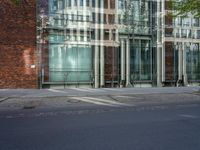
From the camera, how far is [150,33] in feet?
86.0

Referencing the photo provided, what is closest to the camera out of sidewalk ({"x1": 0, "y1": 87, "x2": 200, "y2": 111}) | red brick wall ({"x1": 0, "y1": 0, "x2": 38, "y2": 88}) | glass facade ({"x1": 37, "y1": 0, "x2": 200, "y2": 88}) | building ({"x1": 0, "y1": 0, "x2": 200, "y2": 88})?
sidewalk ({"x1": 0, "y1": 87, "x2": 200, "y2": 111})

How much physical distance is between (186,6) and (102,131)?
13.2 metres

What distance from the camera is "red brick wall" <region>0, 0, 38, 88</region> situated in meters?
22.0

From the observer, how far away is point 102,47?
2455cm

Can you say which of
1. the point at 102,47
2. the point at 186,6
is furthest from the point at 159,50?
the point at 186,6

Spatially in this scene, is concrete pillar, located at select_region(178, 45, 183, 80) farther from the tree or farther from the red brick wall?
the red brick wall

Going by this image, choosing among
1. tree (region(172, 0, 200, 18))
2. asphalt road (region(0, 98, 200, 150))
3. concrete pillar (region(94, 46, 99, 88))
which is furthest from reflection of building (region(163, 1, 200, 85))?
asphalt road (region(0, 98, 200, 150))

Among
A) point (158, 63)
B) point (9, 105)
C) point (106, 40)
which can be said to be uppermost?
point (106, 40)

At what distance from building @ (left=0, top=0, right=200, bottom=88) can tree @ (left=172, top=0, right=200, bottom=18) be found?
382cm

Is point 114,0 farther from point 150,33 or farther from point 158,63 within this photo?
point 158,63

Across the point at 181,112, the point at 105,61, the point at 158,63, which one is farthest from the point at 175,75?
the point at 181,112

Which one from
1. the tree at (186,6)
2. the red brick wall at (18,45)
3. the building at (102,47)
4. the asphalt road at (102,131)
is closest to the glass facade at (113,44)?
the building at (102,47)

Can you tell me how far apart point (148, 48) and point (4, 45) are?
10.9 m

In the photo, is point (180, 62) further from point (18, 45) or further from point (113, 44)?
point (18, 45)
